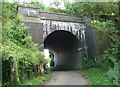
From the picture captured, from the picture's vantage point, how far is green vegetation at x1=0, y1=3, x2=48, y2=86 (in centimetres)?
528

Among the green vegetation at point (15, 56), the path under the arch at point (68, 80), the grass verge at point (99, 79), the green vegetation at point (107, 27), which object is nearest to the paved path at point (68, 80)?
the path under the arch at point (68, 80)

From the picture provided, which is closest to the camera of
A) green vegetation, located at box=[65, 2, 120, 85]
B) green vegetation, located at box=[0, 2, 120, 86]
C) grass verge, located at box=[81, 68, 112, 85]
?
green vegetation, located at box=[0, 2, 120, 86]

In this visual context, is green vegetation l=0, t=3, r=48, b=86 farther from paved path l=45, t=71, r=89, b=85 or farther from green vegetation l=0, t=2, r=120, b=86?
paved path l=45, t=71, r=89, b=85

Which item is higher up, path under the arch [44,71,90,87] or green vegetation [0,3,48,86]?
green vegetation [0,3,48,86]

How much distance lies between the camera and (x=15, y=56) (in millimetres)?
5852

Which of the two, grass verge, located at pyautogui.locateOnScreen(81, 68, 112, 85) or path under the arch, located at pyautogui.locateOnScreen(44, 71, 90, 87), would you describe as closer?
grass verge, located at pyautogui.locateOnScreen(81, 68, 112, 85)

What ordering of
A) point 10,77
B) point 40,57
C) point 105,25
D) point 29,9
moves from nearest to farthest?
point 10,77 → point 105,25 → point 40,57 → point 29,9

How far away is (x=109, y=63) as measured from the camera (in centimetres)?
1019

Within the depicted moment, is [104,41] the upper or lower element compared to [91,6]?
lower

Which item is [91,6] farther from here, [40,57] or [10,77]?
[10,77]

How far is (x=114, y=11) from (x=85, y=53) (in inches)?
216

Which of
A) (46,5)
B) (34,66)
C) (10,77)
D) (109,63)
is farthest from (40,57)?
(46,5)

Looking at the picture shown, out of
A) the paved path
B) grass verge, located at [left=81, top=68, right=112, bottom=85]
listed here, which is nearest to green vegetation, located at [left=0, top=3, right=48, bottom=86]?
the paved path

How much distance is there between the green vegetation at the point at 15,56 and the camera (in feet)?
17.3
